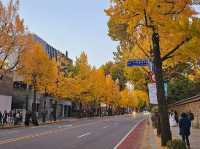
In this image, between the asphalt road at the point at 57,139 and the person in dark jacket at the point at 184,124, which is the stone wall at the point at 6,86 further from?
the person in dark jacket at the point at 184,124

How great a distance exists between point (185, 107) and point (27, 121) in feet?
55.4

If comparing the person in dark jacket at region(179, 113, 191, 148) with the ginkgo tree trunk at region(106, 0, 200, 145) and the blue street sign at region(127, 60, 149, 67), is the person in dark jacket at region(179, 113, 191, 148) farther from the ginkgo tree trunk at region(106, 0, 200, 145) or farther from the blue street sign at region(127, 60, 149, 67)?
the blue street sign at region(127, 60, 149, 67)

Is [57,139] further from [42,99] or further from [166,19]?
[42,99]

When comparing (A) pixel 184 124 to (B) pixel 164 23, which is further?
(A) pixel 184 124

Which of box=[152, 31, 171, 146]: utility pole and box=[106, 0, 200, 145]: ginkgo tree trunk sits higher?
box=[106, 0, 200, 145]: ginkgo tree trunk

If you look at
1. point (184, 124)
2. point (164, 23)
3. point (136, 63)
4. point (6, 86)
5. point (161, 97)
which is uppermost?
point (6, 86)

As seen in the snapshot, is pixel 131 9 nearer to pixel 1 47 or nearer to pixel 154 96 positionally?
pixel 154 96

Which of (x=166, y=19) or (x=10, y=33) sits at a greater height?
(x=10, y=33)

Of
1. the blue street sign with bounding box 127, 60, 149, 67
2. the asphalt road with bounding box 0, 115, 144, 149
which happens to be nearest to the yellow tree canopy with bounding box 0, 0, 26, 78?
the asphalt road with bounding box 0, 115, 144, 149

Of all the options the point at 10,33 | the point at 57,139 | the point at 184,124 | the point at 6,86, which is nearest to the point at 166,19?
the point at 184,124

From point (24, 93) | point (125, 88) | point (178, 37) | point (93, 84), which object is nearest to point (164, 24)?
point (178, 37)

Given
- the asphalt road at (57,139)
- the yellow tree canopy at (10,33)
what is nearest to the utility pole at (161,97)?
the asphalt road at (57,139)

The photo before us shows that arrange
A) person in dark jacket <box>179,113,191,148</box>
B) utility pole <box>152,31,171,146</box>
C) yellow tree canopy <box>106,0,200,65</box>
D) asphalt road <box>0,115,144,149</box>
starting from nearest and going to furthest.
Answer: yellow tree canopy <box>106,0,200,65</box>
utility pole <box>152,31,171,146</box>
person in dark jacket <box>179,113,191,148</box>
asphalt road <box>0,115,144,149</box>

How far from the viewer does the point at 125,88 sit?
148 meters
